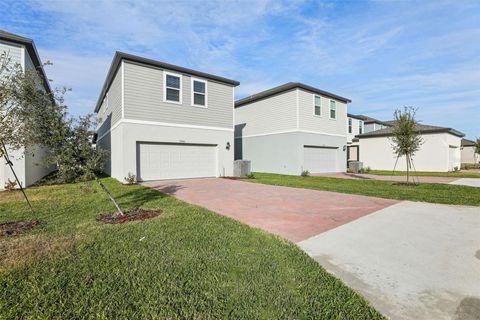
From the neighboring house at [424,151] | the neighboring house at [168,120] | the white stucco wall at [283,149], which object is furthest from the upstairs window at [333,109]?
the neighboring house at [168,120]

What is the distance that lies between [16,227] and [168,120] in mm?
8744

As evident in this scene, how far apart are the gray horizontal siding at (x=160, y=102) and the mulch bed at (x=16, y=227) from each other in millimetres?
7320

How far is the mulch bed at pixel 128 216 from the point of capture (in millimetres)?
5398

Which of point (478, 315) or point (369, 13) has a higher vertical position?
point (369, 13)

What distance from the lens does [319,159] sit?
61.2ft

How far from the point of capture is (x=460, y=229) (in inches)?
193

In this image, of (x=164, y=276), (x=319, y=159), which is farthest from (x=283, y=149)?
(x=164, y=276)

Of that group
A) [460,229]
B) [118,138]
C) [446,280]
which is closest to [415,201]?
[460,229]

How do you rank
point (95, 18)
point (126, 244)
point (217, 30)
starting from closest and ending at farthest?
point (126, 244) → point (95, 18) → point (217, 30)

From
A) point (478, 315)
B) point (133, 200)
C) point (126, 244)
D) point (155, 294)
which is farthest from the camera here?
point (133, 200)

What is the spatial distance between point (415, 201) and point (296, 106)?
34.2ft

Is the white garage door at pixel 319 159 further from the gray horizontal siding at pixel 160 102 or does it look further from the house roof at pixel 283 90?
the gray horizontal siding at pixel 160 102

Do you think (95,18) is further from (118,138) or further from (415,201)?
(415,201)

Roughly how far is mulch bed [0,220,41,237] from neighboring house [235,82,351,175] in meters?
14.6
